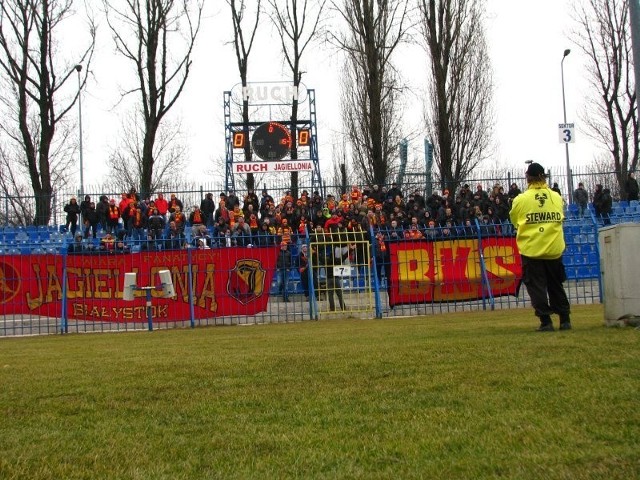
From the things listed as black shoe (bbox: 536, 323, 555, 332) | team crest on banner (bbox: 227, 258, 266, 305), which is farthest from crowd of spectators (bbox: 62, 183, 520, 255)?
black shoe (bbox: 536, 323, 555, 332)

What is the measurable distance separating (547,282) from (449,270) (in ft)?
30.4

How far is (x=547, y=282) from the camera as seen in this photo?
28.1 feet

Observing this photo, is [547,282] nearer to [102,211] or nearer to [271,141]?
[102,211]

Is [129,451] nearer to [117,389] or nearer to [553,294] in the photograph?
[117,389]

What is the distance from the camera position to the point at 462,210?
78.3ft

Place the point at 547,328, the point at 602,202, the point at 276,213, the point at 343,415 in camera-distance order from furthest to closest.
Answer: the point at 602,202 < the point at 276,213 < the point at 547,328 < the point at 343,415

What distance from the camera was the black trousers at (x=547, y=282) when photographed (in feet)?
27.7

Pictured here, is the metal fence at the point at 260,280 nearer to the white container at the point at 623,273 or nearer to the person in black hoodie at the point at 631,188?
the white container at the point at 623,273

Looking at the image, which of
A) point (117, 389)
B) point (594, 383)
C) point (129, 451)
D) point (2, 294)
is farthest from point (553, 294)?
point (2, 294)

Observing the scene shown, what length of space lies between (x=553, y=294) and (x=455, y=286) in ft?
30.6

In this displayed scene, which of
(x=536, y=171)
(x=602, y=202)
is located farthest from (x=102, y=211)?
(x=536, y=171)

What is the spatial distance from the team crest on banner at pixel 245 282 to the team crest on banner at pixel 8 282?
14.7 feet

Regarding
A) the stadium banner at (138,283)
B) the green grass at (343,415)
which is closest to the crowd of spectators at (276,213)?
the stadium banner at (138,283)

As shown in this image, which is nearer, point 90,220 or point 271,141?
point 90,220
